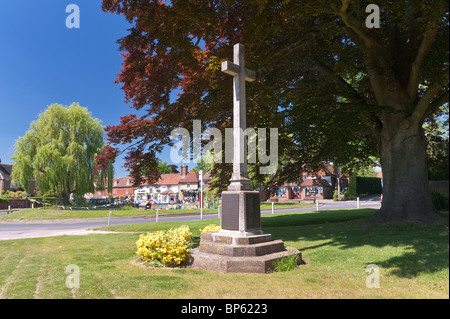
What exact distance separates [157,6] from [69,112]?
31230mm

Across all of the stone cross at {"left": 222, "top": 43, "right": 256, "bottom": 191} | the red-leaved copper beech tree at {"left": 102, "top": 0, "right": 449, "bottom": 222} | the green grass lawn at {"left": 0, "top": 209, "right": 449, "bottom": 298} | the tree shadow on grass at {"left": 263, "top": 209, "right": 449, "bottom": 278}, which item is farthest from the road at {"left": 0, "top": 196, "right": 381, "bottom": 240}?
the stone cross at {"left": 222, "top": 43, "right": 256, "bottom": 191}

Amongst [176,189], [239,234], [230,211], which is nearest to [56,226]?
[230,211]

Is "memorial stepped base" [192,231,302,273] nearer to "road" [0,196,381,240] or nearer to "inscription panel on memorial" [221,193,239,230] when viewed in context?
"inscription panel on memorial" [221,193,239,230]

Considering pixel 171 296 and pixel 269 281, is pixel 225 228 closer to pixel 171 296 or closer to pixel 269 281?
pixel 269 281

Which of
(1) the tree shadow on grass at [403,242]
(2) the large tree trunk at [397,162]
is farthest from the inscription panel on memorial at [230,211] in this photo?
(2) the large tree trunk at [397,162]

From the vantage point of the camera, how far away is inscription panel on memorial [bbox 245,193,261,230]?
6.87 m

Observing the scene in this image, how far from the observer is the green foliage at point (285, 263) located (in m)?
5.96

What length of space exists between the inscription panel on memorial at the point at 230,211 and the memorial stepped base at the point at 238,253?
29 centimetres

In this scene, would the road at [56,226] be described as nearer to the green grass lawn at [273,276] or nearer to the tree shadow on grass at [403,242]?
the tree shadow on grass at [403,242]

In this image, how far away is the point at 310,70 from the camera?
11633 millimetres

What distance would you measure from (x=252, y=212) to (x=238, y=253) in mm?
1122

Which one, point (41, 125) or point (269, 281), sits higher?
point (41, 125)

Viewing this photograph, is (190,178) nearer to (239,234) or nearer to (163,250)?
(163,250)
